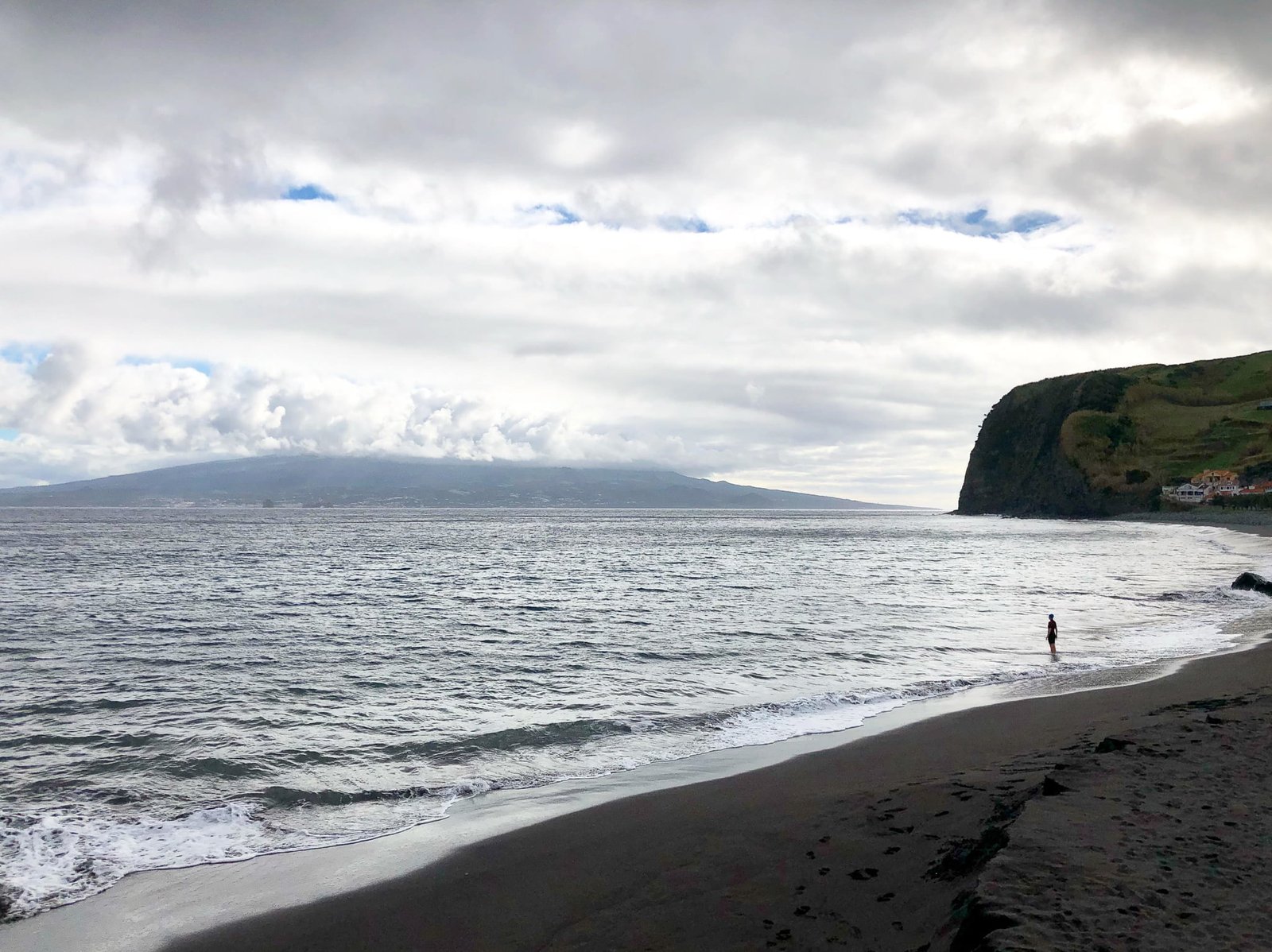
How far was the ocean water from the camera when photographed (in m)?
12.4

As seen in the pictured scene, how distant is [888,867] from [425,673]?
673 inches

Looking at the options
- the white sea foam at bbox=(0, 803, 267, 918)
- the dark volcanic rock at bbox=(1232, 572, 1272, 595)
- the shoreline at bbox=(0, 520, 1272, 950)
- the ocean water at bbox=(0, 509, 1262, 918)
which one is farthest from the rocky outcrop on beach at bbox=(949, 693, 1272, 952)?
the dark volcanic rock at bbox=(1232, 572, 1272, 595)

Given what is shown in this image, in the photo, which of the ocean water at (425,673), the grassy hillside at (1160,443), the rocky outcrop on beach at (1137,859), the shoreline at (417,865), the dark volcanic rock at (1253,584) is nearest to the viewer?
the rocky outcrop on beach at (1137,859)

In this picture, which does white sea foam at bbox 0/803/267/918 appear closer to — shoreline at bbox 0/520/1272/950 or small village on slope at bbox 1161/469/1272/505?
shoreline at bbox 0/520/1272/950

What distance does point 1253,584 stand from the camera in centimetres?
3962

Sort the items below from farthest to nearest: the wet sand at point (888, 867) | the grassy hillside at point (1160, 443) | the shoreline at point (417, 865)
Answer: the grassy hillside at point (1160, 443)
the shoreline at point (417, 865)
the wet sand at point (888, 867)

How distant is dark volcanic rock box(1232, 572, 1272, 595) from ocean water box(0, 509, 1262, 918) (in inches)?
54.7

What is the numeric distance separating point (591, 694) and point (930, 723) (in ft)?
26.3

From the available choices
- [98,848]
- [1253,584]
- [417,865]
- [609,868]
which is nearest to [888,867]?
[609,868]

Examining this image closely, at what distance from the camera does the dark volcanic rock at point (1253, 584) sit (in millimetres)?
38631

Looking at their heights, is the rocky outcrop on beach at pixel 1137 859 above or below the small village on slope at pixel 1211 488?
below

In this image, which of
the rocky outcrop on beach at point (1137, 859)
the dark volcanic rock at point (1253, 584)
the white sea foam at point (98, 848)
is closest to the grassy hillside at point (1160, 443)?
the dark volcanic rock at point (1253, 584)

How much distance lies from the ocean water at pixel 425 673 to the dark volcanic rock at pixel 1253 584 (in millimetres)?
1388

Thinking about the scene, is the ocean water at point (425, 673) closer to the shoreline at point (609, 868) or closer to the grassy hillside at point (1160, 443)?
the shoreline at point (609, 868)
